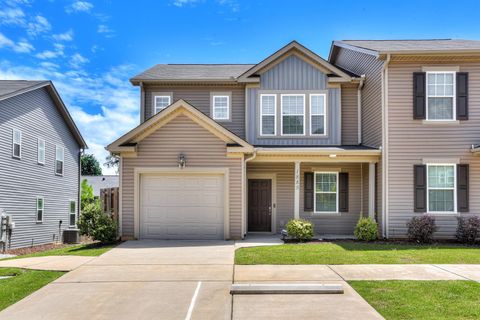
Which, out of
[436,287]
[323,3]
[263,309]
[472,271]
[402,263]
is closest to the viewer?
[263,309]

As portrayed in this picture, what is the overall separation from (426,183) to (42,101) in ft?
52.0

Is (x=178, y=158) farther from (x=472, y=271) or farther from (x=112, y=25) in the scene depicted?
(x=472, y=271)

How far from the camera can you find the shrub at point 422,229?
12.9 metres

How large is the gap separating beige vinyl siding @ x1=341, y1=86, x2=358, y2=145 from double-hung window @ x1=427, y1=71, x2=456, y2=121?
288cm

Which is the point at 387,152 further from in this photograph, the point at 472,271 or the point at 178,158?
the point at 178,158

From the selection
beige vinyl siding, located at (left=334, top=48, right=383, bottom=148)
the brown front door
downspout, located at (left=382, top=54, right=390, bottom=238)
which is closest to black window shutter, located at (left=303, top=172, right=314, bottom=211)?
the brown front door

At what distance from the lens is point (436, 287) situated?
23.7ft

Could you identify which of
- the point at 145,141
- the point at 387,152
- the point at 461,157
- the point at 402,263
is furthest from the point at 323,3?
the point at 402,263

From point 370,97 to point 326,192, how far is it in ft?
12.2

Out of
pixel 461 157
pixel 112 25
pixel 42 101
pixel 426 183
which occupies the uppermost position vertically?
pixel 112 25

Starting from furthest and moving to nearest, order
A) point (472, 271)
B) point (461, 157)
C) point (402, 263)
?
point (461, 157) → point (402, 263) → point (472, 271)

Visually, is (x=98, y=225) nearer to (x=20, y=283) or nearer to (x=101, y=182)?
(x=20, y=283)

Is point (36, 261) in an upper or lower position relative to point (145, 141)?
lower

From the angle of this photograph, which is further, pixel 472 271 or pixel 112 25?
pixel 112 25
